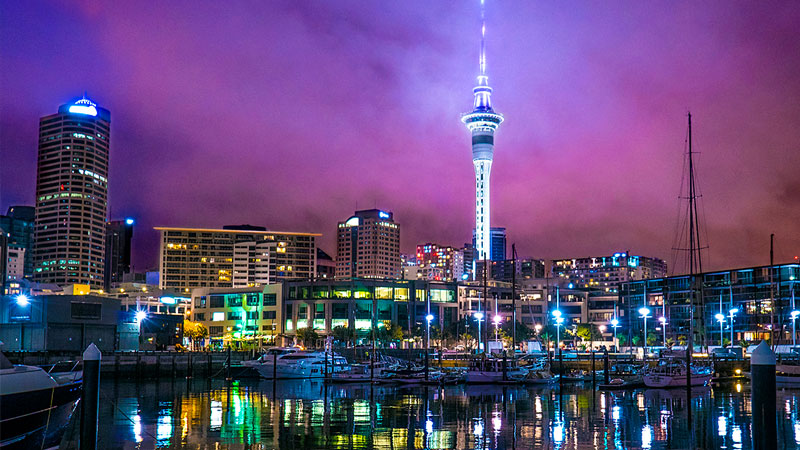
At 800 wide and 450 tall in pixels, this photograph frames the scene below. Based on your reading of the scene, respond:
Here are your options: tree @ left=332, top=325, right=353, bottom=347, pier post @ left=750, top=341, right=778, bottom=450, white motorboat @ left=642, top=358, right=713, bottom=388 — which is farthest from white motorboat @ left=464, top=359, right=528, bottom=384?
pier post @ left=750, top=341, right=778, bottom=450

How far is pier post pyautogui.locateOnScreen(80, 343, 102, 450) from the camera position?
2566cm

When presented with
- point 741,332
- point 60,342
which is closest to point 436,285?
point 741,332

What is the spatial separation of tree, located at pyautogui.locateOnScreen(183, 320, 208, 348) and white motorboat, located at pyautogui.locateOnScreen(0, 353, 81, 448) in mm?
125011

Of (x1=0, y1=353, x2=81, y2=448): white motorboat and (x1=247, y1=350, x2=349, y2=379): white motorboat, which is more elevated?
(x1=0, y1=353, x2=81, y2=448): white motorboat

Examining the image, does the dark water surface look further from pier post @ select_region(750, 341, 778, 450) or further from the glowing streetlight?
the glowing streetlight

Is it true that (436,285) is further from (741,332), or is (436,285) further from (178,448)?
(178,448)

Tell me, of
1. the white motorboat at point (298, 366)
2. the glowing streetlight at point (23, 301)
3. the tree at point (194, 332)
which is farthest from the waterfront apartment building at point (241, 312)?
the glowing streetlight at point (23, 301)

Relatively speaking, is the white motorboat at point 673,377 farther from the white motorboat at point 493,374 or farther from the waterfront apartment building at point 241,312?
the waterfront apartment building at point 241,312

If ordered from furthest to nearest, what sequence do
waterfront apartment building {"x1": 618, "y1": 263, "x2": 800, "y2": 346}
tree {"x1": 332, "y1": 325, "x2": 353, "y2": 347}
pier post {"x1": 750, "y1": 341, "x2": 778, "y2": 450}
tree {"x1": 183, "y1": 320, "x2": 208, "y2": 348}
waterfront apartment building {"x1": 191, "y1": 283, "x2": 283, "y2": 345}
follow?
1. waterfront apartment building {"x1": 191, "y1": 283, "x2": 283, "y2": 345}
2. tree {"x1": 183, "y1": 320, "x2": 208, "y2": 348}
3. tree {"x1": 332, "y1": 325, "x2": 353, "y2": 347}
4. waterfront apartment building {"x1": 618, "y1": 263, "x2": 800, "y2": 346}
5. pier post {"x1": 750, "y1": 341, "x2": 778, "y2": 450}

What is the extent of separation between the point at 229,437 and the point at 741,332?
422 ft

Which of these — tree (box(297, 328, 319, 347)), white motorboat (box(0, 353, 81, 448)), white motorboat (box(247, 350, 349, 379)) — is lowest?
white motorboat (box(247, 350, 349, 379))

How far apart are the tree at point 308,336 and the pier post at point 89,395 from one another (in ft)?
386

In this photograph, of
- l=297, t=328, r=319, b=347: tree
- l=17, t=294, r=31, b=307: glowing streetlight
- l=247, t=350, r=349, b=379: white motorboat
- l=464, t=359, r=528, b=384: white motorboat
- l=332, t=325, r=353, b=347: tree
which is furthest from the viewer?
l=332, t=325, r=353, b=347: tree

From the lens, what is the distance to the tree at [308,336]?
14407 cm
